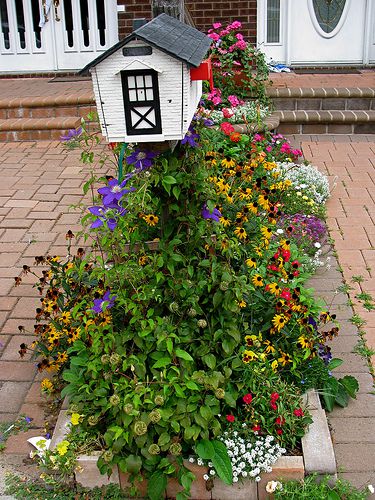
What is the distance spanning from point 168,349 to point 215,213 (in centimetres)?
69

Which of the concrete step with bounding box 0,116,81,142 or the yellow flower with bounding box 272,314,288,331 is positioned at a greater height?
the yellow flower with bounding box 272,314,288,331

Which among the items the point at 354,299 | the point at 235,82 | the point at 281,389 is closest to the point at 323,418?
the point at 281,389

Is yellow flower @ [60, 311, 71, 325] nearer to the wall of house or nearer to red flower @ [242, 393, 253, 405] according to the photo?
red flower @ [242, 393, 253, 405]

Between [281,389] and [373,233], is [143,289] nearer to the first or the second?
[281,389]

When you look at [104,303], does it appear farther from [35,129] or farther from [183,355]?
[35,129]

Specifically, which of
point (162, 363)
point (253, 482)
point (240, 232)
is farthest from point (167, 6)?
point (253, 482)

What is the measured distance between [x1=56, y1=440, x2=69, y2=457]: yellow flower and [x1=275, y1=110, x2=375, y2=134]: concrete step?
5.54 metres

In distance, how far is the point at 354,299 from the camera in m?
4.38

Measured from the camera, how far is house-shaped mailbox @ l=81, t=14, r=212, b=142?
8.82 ft

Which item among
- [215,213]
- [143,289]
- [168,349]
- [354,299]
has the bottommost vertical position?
[354,299]

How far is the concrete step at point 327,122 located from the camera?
778 cm

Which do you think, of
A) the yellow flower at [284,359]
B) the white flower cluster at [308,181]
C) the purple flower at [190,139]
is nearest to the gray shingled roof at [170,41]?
the purple flower at [190,139]

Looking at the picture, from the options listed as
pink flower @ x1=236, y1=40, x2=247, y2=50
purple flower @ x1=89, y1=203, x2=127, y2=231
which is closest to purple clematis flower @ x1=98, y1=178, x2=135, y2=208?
purple flower @ x1=89, y1=203, x2=127, y2=231

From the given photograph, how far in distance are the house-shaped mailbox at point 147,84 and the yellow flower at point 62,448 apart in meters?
1.23
